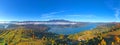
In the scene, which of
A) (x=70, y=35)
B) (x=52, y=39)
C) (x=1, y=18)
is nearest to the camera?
(x=1, y=18)

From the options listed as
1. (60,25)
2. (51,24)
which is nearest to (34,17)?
(51,24)

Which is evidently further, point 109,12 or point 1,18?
point 1,18

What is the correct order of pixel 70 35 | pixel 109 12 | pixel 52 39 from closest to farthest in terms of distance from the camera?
1. pixel 109 12
2. pixel 70 35
3. pixel 52 39

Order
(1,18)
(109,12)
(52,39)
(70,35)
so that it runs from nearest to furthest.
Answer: (109,12) → (1,18) → (70,35) → (52,39)

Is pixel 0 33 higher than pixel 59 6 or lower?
lower

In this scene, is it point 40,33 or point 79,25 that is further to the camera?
point 40,33

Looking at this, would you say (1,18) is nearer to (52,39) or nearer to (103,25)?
(52,39)

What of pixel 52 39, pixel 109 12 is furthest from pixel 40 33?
pixel 109 12

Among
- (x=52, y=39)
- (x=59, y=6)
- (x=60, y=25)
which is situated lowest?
(x=52, y=39)

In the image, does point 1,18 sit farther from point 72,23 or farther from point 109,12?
point 109,12
